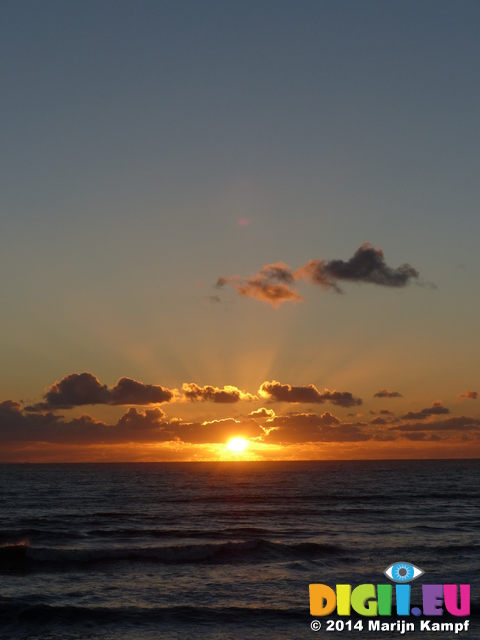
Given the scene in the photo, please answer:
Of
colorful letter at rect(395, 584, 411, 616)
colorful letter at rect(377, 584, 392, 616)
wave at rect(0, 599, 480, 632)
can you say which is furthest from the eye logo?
wave at rect(0, 599, 480, 632)

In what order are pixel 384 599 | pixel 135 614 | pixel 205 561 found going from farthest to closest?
pixel 205 561 → pixel 384 599 → pixel 135 614

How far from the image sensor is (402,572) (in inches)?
1560

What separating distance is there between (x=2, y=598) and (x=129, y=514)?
4234 cm

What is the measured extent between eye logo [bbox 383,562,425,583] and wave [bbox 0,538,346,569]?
5.58m

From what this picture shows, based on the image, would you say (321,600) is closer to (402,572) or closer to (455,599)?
(455,599)

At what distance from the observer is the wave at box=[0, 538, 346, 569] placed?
44.8 metres

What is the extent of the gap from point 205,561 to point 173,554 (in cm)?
324

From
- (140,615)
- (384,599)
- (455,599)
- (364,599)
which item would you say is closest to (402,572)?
(455,599)

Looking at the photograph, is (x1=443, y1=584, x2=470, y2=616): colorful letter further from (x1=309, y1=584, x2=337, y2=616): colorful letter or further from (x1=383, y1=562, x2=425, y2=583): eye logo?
(x1=309, y1=584, x2=337, y2=616): colorful letter

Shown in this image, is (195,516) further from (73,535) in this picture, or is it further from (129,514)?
(73,535)

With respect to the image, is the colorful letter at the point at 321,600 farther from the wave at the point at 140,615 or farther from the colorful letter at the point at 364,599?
the colorful letter at the point at 364,599

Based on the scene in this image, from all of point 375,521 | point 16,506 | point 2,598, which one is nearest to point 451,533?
point 375,521

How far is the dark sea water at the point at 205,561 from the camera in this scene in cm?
2850

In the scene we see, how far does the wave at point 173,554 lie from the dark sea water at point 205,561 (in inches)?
3.4
